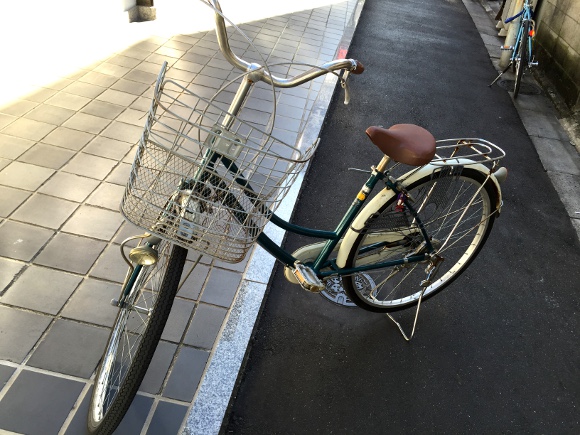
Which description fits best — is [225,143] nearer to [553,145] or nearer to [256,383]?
[256,383]

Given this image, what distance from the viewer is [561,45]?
7715mm

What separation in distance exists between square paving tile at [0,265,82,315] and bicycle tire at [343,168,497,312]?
1.73 meters

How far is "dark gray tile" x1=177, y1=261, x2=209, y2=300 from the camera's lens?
3285mm

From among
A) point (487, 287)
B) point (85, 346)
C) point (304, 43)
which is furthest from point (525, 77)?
point (85, 346)

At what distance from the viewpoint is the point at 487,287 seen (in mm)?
3854

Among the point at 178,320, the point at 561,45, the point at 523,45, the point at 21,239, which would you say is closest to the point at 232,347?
the point at 178,320

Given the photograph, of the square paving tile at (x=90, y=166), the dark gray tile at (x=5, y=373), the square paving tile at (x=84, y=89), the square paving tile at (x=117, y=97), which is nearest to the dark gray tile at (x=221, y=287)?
the dark gray tile at (x=5, y=373)

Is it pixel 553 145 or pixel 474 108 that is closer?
pixel 553 145

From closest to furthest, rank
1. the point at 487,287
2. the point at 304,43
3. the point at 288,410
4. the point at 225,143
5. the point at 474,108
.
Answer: the point at 225,143, the point at 288,410, the point at 487,287, the point at 474,108, the point at 304,43

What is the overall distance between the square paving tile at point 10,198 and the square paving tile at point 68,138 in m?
0.73

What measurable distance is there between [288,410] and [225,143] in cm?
162

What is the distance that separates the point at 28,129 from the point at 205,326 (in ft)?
8.83

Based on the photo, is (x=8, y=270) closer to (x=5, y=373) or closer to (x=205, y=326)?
(x=5, y=373)

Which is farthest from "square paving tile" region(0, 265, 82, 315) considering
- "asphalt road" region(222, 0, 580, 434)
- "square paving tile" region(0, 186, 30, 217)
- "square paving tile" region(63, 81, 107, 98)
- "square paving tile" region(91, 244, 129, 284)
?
"square paving tile" region(63, 81, 107, 98)
